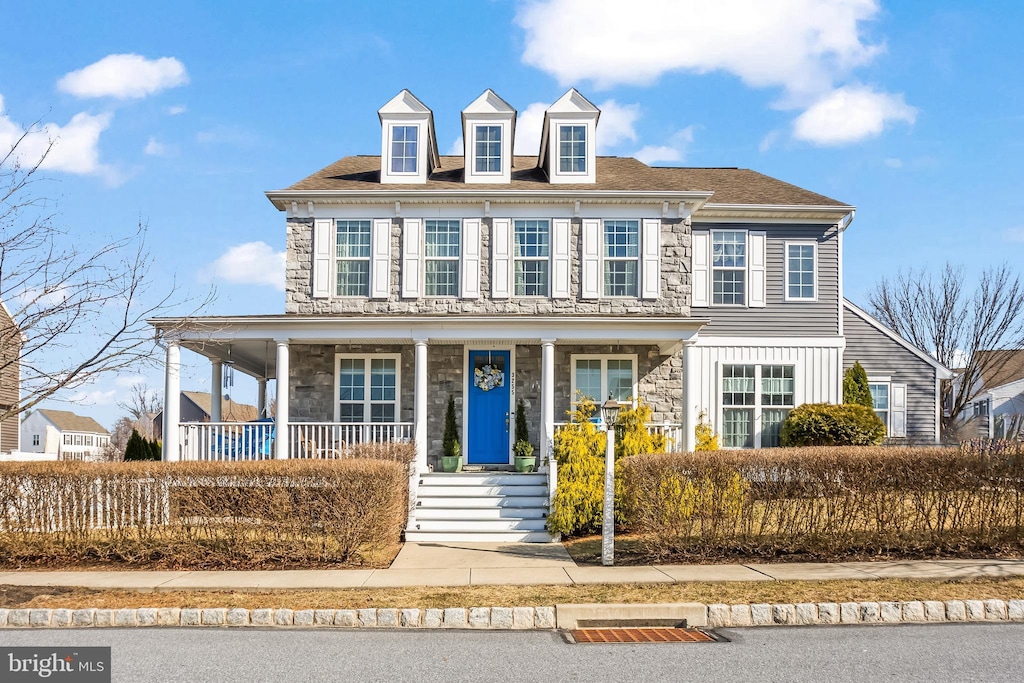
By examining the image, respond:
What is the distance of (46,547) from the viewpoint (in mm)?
11125

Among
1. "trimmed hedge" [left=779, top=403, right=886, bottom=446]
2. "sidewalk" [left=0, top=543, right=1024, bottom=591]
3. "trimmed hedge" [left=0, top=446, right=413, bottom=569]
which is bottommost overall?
"sidewalk" [left=0, top=543, right=1024, bottom=591]

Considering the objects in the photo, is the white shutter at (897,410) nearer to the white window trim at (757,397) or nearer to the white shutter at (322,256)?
the white window trim at (757,397)

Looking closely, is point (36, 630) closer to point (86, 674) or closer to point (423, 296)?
point (86, 674)

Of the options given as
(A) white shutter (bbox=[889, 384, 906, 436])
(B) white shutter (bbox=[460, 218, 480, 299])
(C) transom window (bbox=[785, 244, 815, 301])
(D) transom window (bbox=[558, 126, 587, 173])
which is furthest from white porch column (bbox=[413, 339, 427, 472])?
(A) white shutter (bbox=[889, 384, 906, 436])

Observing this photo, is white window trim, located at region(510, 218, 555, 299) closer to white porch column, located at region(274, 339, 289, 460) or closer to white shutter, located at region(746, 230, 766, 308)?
white shutter, located at region(746, 230, 766, 308)

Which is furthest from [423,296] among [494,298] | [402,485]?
[402,485]

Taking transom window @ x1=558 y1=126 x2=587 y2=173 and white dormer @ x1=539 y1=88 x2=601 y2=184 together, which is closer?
white dormer @ x1=539 y1=88 x2=601 y2=184

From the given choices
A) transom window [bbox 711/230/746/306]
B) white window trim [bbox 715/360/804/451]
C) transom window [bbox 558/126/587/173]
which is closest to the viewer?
transom window [bbox 558/126/587/173]

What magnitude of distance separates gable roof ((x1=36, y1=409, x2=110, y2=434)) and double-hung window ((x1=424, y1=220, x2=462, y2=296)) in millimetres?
43958

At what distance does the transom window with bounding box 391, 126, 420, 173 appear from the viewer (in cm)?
1783

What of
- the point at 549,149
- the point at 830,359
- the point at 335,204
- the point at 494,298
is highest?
the point at 549,149

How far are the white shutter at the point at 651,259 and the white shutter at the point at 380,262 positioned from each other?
5.15 m

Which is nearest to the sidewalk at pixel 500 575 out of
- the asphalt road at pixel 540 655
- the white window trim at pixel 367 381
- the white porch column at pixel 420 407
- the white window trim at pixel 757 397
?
the asphalt road at pixel 540 655

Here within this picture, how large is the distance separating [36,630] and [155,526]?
301cm
